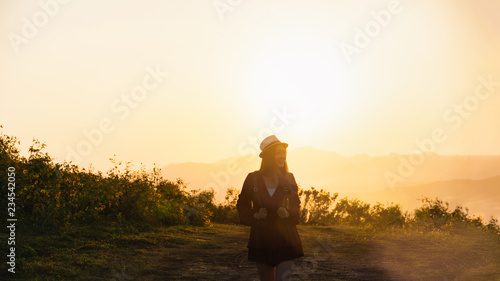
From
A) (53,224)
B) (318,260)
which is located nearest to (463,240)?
(318,260)

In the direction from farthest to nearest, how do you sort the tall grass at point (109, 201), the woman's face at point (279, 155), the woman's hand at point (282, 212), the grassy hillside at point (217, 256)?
the tall grass at point (109, 201) → the grassy hillside at point (217, 256) → the woman's face at point (279, 155) → the woman's hand at point (282, 212)

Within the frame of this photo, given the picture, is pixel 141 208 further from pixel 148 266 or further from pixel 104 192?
pixel 148 266

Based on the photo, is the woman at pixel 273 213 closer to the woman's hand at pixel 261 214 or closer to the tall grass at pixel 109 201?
the woman's hand at pixel 261 214

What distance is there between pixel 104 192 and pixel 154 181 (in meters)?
4.70

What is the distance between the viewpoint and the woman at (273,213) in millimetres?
5758

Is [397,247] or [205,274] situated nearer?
[205,274]

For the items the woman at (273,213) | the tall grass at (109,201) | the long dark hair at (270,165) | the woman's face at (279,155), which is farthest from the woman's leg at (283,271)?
the tall grass at (109,201)

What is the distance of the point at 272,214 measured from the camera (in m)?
5.79

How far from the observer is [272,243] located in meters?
5.76

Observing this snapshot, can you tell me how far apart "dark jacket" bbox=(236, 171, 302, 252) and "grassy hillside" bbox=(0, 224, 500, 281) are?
4563 millimetres

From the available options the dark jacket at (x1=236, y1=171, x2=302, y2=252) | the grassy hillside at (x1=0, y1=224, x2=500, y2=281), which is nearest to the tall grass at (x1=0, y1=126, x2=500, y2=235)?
the grassy hillside at (x1=0, y1=224, x2=500, y2=281)

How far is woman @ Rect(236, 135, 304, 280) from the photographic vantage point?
576 centimetres

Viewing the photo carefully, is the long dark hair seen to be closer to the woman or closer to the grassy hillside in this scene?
the woman

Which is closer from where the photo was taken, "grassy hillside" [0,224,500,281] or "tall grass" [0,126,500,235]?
"grassy hillside" [0,224,500,281]
